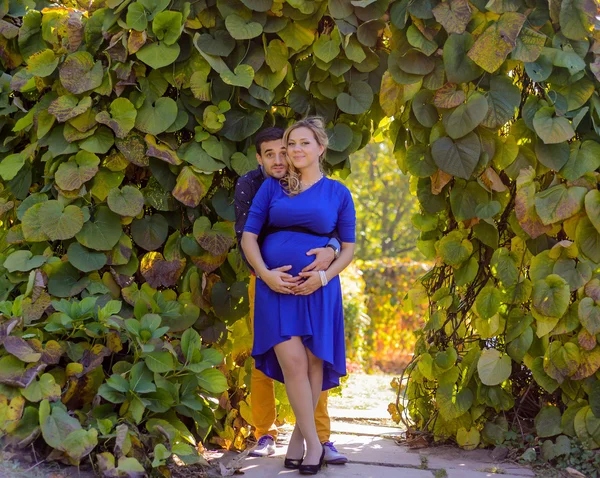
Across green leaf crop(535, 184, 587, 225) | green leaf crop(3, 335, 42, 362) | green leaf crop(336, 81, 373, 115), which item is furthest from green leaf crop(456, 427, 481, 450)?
green leaf crop(3, 335, 42, 362)

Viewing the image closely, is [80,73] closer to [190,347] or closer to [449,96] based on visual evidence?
[190,347]

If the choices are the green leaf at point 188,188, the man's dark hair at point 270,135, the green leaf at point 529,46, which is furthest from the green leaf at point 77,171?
the green leaf at point 529,46

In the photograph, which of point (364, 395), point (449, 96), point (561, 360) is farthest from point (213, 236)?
point (364, 395)

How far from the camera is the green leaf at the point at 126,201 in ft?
10.0

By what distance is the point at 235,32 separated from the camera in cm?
306

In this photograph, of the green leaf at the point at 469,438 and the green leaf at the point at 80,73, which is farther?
the green leaf at the point at 469,438

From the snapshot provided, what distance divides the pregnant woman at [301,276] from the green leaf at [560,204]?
741 millimetres

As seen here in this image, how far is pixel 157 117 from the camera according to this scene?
311 cm

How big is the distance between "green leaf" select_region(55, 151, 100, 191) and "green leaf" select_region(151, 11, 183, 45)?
544 millimetres

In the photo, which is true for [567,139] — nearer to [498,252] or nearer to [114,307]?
[498,252]

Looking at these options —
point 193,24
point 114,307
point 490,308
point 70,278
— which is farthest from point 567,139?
point 70,278

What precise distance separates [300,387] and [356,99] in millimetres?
A: 1238

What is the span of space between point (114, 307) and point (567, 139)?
1.82m

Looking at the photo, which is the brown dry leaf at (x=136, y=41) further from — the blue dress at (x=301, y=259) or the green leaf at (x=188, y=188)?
the blue dress at (x=301, y=259)
